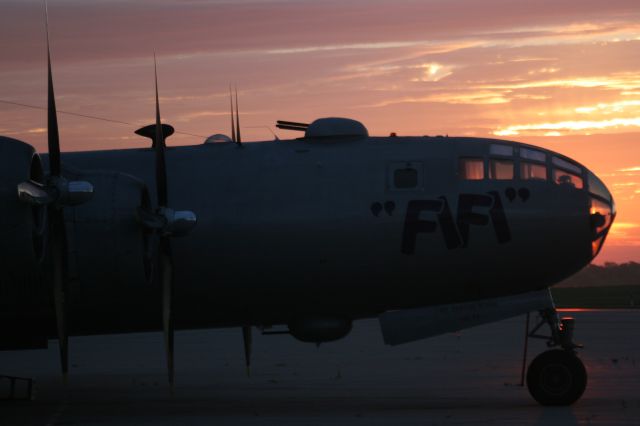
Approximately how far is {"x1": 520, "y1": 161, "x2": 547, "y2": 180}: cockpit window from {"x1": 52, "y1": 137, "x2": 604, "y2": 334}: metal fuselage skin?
160 millimetres

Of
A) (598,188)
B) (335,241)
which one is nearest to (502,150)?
(598,188)

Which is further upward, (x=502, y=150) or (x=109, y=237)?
(x=502, y=150)

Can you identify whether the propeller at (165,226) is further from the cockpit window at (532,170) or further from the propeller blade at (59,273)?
the cockpit window at (532,170)

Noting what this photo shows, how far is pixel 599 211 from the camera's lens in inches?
996

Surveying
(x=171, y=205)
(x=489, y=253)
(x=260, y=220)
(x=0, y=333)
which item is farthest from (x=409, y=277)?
(x=0, y=333)

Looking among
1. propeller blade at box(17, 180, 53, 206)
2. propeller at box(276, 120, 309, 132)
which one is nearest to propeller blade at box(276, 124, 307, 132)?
propeller at box(276, 120, 309, 132)

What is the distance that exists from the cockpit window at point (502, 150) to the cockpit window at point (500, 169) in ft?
0.62

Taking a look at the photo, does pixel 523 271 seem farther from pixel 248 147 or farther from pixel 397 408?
pixel 248 147

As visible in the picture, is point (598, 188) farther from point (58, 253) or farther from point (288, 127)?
point (58, 253)

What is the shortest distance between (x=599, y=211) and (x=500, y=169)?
2.30 metres

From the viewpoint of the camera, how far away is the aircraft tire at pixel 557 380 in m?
24.4

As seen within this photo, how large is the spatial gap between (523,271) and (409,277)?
2.42 meters

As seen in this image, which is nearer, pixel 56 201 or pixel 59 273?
pixel 56 201

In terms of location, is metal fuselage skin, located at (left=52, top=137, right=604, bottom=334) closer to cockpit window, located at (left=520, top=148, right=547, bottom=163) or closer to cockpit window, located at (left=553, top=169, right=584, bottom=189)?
cockpit window, located at (left=553, top=169, right=584, bottom=189)
